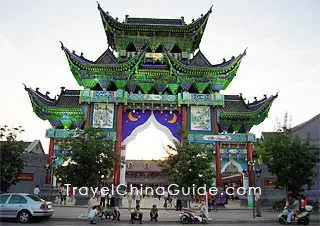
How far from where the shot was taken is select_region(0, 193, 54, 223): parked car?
1414 centimetres

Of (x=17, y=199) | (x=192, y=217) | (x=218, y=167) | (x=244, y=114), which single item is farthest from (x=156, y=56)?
(x=17, y=199)

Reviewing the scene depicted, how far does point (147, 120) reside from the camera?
27672 millimetres

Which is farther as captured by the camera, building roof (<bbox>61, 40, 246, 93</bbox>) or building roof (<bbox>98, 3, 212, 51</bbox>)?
building roof (<bbox>98, 3, 212, 51</bbox>)

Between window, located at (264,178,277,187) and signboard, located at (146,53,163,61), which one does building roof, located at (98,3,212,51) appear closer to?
signboard, located at (146,53,163,61)

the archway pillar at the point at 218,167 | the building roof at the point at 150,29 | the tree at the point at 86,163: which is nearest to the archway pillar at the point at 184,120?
the archway pillar at the point at 218,167

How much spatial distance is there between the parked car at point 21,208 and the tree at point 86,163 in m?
2.53

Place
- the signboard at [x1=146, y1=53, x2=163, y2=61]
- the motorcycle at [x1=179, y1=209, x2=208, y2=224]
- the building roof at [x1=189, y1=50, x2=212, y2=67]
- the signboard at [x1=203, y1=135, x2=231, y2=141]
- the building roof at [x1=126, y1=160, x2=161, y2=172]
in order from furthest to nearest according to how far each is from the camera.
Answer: the building roof at [x1=126, y1=160, x2=161, y2=172], the signboard at [x1=146, y1=53, x2=163, y2=61], the building roof at [x1=189, y1=50, x2=212, y2=67], the signboard at [x1=203, y1=135, x2=231, y2=141], the motorcycle at [x1=179, y1=209, x2=208, y2=224]

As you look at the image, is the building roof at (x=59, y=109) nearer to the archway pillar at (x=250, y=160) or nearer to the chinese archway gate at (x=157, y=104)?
the chinese archway gate at (x=157, y=104)

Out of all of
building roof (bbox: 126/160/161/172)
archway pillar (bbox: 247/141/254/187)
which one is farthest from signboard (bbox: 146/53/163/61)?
building roof (bbox: 126/160/161/172)

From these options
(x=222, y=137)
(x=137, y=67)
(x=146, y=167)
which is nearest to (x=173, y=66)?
(x=137, y=67)

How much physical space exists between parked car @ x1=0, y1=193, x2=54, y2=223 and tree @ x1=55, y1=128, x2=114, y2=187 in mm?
2529

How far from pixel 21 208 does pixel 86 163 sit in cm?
393

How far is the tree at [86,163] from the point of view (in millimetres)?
16641

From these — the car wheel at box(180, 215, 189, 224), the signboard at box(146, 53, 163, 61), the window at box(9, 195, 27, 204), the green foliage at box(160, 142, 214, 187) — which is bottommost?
the car wheel at box(180, 215, 189, 224)
